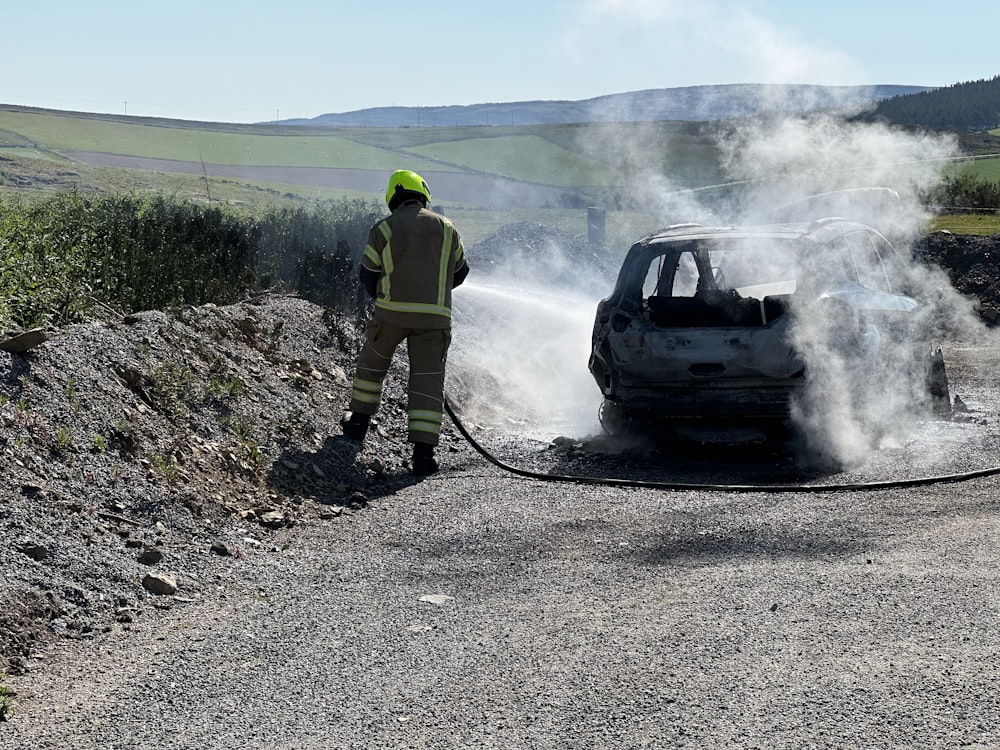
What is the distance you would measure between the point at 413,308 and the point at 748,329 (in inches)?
94.1

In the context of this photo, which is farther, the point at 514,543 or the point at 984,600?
the point at 514,543

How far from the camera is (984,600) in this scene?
539cm

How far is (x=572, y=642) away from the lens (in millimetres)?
5086

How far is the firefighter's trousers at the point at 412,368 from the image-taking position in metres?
9.07

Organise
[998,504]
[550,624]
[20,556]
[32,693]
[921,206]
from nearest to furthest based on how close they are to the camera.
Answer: [32,693]
[550,624]
[20,556]
[998,504]
[921,206]

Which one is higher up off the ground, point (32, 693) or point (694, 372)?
point (694, 372)

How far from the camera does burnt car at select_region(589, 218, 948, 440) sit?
29.4 feet

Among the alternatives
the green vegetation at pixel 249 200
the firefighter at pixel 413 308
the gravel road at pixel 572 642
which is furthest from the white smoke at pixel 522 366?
the gravel road at pixel 572 642

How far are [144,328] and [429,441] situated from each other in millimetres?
2201

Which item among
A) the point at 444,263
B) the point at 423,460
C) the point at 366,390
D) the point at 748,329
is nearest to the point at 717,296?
the point at 748,329

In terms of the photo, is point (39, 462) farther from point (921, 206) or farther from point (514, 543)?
point (921, 206)

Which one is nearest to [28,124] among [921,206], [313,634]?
[921,206]

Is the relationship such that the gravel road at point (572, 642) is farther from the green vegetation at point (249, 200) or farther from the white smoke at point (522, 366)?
the white smoke at point (522, 366)

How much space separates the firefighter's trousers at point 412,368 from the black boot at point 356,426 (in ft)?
0.17
